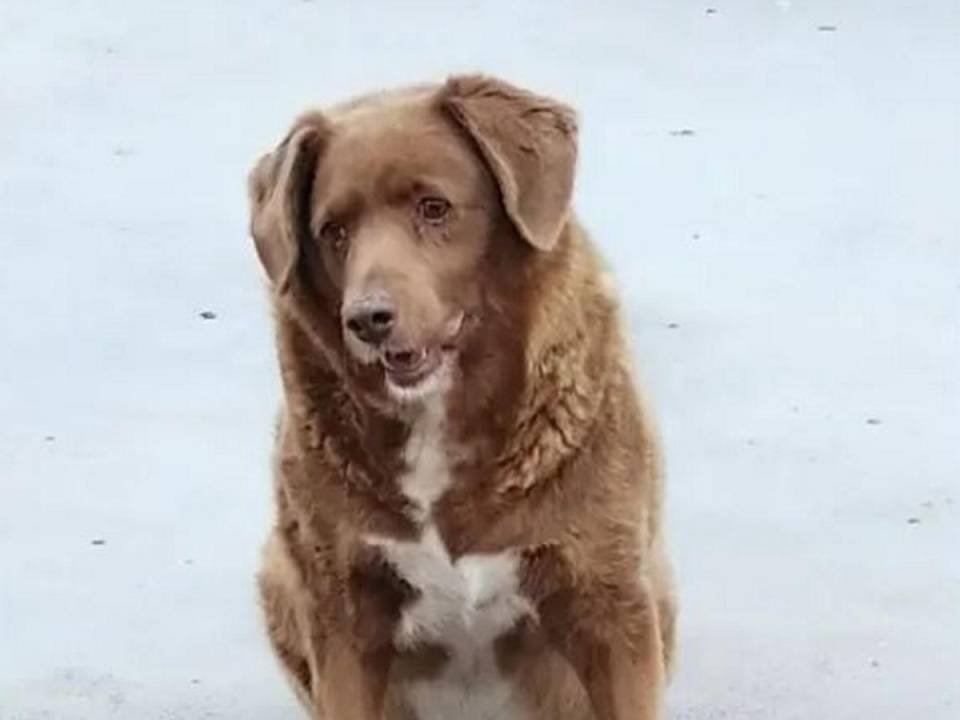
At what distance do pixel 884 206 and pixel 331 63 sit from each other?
157 centimetres

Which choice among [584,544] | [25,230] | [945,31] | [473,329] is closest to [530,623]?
[584,544]

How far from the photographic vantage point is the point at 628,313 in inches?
212

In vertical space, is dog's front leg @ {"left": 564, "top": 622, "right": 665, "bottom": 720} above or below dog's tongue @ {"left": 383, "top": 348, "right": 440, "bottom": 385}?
below

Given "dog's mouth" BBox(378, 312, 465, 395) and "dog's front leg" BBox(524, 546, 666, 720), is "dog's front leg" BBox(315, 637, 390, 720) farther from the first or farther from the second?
"dog's mouth" BBox(378, 312, 465, 395)

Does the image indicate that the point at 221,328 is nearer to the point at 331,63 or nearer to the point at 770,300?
the point at 770,300

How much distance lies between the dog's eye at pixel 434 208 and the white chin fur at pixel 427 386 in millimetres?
190

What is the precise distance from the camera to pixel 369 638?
3830 mm

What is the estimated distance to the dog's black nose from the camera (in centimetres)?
342

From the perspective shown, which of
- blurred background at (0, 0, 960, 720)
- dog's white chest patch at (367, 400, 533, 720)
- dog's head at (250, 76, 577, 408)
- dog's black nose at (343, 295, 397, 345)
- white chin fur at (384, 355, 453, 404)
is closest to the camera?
dog's black nose at (343, 295, 397, 345)

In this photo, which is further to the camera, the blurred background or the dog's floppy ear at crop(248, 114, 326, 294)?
the blurred background

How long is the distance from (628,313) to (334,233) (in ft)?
6.04

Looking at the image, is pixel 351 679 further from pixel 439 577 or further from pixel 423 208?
pixel 423 208

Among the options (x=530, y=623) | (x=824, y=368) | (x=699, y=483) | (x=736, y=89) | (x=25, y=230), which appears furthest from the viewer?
(x=736, y=89)

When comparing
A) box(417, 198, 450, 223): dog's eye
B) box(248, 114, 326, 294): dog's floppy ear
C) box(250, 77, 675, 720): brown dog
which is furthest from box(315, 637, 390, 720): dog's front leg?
box(417, 198, 450, 223): dog's eye
